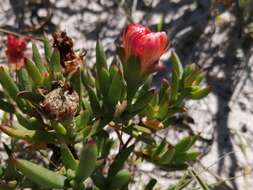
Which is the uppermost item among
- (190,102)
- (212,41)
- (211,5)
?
(211,5)

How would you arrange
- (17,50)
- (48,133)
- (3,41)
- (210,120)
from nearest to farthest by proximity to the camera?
(48,133) → (17,50) → (210,120) → (3,41)

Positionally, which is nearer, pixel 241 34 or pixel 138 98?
pixel 138 98

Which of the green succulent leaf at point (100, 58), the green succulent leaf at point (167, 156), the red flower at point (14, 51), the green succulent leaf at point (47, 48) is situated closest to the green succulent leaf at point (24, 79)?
the green succulent leaf at point (47, 48)

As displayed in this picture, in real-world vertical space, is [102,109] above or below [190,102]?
above

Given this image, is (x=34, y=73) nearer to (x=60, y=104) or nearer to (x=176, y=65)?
(x=60, y=104)

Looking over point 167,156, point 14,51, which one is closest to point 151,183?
point 167,156

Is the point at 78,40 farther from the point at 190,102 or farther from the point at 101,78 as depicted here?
the point at 101,78

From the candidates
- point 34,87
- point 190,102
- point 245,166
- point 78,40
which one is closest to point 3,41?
point 78,40
